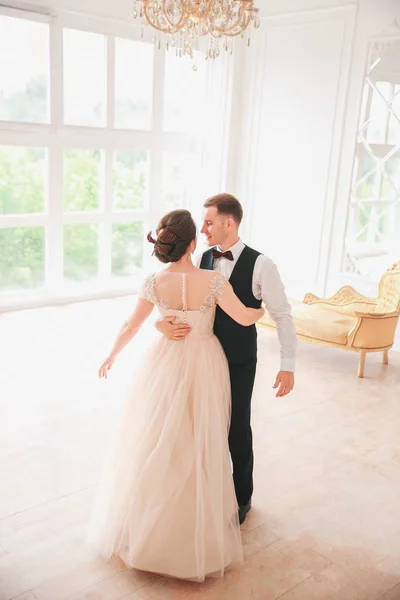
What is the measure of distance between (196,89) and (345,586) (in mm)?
5877

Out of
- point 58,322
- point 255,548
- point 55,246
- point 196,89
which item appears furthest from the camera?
point 196,89

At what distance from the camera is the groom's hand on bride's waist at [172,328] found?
101 inches

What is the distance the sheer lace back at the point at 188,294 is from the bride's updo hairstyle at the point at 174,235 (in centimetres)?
10

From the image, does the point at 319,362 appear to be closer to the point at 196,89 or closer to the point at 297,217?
the point at 297,217

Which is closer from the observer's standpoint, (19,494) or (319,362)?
(19,494)

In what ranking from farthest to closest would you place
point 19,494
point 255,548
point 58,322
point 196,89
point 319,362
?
point 196,89
point 58,322
point 319,362
point 19,494
point 255,548

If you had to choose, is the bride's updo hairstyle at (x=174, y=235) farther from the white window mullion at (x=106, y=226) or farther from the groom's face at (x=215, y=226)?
the white window mullion at (x=106, y=226)

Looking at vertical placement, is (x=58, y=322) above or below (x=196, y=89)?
below

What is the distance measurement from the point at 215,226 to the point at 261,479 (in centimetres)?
146

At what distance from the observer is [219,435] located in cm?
257

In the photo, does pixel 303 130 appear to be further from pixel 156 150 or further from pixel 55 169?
pixel 55 169

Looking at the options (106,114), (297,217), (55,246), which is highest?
(106,114)

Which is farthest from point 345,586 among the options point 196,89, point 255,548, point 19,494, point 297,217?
point 196,89

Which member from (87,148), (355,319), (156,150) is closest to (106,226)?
(87,148)
